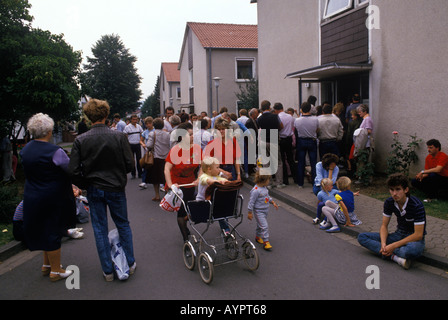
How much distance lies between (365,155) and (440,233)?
11.8 ft

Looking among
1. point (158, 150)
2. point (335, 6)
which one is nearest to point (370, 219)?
point (158, 150)

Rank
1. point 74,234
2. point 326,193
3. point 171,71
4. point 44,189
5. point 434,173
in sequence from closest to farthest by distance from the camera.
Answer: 1. point 44,189
2. point 74,234
3. point 326,193
4. point 434,173
5. point 171,71

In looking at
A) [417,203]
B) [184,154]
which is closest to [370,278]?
[417,203]

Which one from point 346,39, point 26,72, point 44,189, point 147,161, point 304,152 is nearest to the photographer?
point 44,189

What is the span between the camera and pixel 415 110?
908 centimetres

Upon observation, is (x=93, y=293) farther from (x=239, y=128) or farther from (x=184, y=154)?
(x=239, y=128)

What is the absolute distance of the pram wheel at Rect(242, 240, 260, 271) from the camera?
461 centimetres

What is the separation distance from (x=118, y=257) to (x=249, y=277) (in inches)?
62.9

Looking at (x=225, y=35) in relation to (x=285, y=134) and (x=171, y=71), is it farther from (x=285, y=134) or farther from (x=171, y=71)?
(x=171, y=71)

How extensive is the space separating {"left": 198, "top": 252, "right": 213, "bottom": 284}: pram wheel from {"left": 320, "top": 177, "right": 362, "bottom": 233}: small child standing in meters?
2.67

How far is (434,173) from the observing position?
746 cm

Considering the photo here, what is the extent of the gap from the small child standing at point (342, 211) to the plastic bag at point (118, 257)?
3.42m

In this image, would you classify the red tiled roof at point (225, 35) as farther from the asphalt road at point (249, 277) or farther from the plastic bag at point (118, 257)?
the plastic bag at point (118, 257)

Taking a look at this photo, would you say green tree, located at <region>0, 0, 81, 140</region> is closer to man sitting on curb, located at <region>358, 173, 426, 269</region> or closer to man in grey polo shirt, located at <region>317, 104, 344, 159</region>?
man in grey polo shirt, located at <region>317, 104, 344, 159</region>
